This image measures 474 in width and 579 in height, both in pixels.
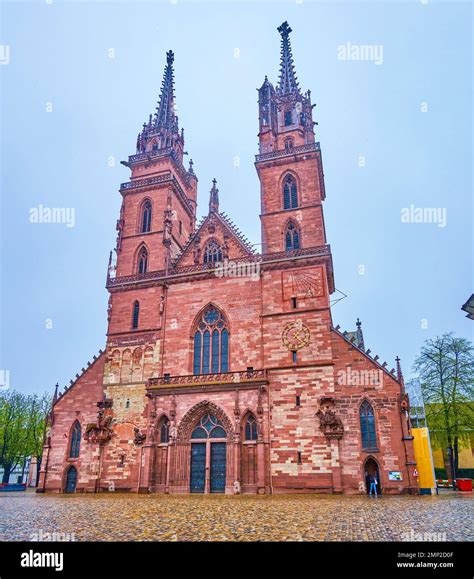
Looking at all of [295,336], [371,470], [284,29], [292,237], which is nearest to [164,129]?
[284,29]

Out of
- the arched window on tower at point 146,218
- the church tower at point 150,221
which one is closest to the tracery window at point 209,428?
the church tower at point 150,221

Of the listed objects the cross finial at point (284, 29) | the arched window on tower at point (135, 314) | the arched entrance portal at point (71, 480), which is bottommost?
the arched entrance portal at point (71, 480)

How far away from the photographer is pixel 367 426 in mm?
23781

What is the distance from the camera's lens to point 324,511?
13609 mm

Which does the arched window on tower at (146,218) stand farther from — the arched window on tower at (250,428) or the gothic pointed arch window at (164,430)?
the arched window on tower at (250,428)

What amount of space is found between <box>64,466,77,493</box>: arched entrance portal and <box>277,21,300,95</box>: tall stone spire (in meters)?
30.0

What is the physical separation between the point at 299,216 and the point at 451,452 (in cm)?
1934

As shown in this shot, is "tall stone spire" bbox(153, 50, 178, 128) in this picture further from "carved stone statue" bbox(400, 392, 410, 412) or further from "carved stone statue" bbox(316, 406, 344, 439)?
"carved stone statue" bbox(400, 392, 410, 412)

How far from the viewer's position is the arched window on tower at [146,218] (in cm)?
3394

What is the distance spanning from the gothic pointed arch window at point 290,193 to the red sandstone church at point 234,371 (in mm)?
80

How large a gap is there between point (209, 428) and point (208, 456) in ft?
4.79
